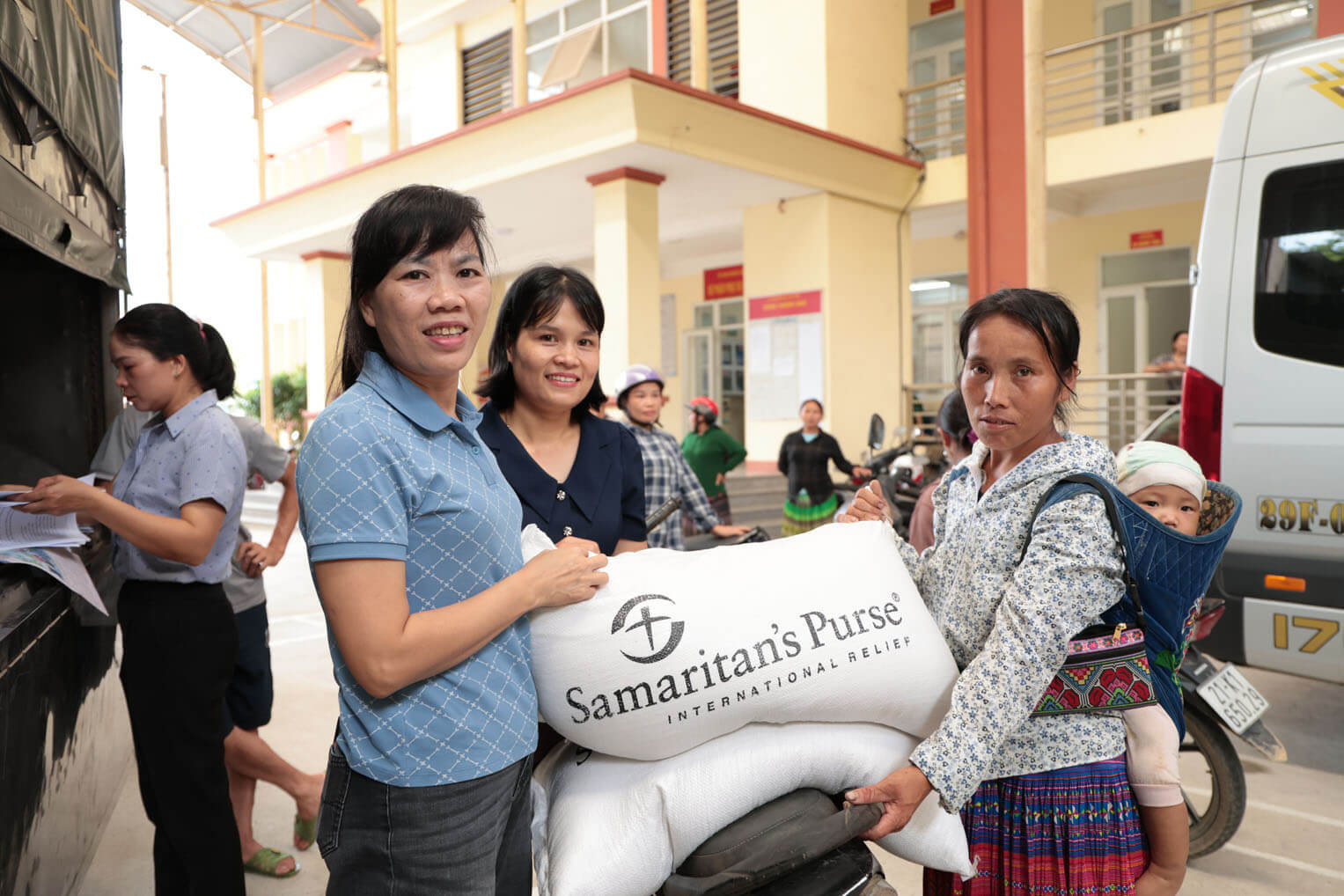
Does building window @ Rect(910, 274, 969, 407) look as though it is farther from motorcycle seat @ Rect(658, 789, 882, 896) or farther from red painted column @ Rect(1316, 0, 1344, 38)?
motorcycle seat @ Rect(658, 789, 882, 896)

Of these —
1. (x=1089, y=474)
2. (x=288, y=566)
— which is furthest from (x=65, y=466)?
(x=288, y=566)

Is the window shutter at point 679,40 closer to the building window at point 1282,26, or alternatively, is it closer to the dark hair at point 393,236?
the building window at point 1282,26

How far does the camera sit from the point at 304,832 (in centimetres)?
269

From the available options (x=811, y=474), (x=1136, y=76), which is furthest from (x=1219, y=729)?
(x=1136, y=76)

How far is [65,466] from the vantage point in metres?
2.92

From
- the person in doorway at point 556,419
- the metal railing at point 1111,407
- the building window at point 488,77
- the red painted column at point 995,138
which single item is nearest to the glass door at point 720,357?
the metal railing at point 1111,407

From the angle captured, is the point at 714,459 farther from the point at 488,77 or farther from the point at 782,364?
the point at 488,77

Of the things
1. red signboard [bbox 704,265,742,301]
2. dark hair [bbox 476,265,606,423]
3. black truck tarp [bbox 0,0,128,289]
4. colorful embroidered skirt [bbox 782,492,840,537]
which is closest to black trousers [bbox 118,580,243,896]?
black truck tarp [bbox 0,0,128,289]

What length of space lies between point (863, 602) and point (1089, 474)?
34 cm

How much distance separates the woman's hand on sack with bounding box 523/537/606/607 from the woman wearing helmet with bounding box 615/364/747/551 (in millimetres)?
2224

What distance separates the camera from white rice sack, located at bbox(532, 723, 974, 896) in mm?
1065

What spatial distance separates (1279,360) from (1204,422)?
0.27m

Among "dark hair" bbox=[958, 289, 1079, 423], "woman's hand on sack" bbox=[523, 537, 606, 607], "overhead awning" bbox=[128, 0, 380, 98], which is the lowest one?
"woman's hand on sack" bbox=[523, 537, 606, 607]

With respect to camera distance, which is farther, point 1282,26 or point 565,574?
point 1282,26
